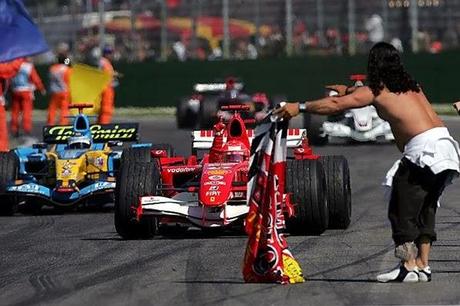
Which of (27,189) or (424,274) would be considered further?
(27,189)

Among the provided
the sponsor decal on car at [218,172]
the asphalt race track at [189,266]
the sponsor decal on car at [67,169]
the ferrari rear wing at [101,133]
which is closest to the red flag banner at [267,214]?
the asphalt race track at [189,266]

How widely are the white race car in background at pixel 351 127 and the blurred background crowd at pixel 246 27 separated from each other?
9.16 m

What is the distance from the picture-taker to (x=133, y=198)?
41.3 feet

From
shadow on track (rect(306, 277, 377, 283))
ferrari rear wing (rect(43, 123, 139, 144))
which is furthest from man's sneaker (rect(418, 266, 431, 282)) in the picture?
ferrari rear wing (rect(43, 123, 139, 144))

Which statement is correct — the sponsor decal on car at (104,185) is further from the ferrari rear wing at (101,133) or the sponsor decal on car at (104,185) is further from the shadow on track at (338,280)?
the shadow on track at (338,280)

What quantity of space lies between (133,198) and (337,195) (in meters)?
1.91

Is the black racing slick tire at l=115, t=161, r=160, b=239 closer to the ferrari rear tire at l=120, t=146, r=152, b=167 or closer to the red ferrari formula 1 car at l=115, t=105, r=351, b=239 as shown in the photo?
the red ferrari formula 1 car at l=115, t=105, r=351, b=239

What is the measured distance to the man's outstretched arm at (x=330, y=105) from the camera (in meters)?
9.35

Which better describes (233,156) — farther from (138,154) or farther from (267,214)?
(267,214)

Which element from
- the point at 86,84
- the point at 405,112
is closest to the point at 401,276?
the point at 405,112

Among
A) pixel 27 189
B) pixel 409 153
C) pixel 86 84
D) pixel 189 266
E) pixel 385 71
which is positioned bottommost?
pixel 27 189

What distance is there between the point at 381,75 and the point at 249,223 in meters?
1.35

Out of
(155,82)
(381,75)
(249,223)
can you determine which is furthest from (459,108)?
(155,82)

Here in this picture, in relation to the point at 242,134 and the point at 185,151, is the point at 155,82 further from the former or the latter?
the point at 242,134
